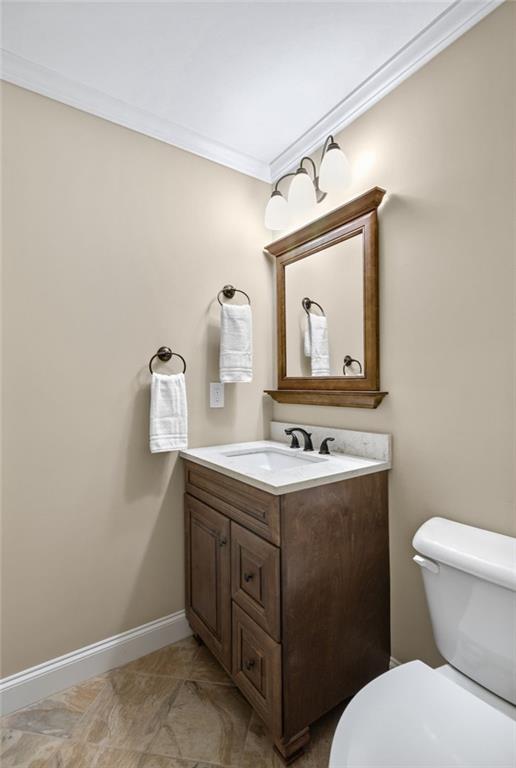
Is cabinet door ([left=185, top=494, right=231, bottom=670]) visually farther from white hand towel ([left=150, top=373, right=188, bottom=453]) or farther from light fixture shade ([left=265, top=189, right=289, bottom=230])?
light fixture shade ([left=265, top=189, right=289, bottom=230])

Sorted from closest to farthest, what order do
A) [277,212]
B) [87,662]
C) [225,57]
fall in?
[225,57] → [87,662] → [277,212]

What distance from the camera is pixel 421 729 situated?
2.86 ft

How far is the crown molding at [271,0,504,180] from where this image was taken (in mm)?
1306

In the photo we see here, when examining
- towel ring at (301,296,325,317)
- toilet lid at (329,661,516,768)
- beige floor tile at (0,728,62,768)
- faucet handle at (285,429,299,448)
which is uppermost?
towel ring at (301,296,325,317)

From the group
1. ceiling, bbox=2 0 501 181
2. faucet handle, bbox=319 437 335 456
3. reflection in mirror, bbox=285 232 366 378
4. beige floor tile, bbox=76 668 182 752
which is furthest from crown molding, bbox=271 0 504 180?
beige floor tile, bbox=76 668 182 752

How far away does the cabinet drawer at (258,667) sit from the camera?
4.07 ft

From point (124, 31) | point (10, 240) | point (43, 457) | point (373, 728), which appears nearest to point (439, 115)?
point (124, 31)

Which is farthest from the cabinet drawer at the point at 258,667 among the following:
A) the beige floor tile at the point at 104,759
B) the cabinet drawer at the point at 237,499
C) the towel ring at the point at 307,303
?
the towel ring at the point at 307,303

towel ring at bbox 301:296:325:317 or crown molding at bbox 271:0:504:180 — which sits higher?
crown molding at bbox 271:0:504:180

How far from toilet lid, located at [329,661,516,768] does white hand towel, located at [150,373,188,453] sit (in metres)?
1.14

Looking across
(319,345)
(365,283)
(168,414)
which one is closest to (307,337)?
(319,345)

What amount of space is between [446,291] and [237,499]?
106 centimetres

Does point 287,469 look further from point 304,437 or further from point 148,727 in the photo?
point 148,727

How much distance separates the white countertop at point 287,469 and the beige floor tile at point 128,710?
35.5 inches
